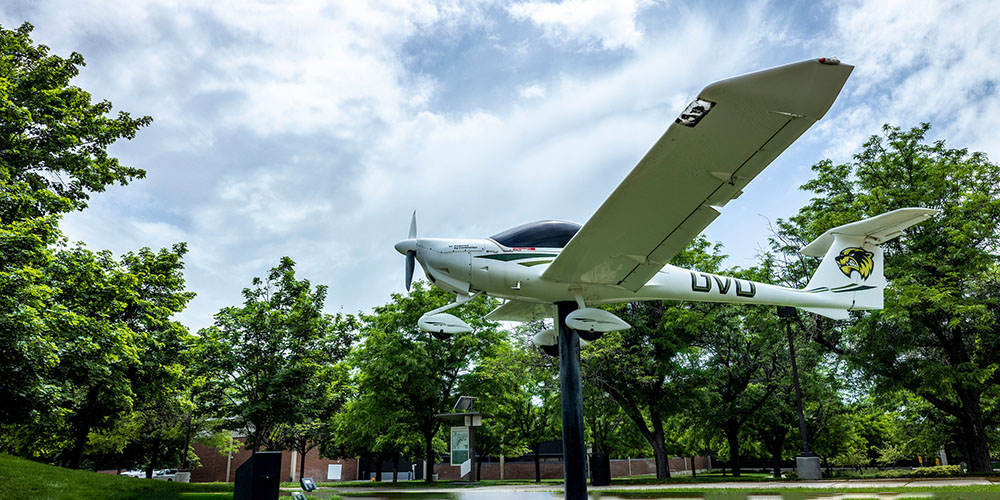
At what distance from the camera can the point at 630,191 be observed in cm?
639

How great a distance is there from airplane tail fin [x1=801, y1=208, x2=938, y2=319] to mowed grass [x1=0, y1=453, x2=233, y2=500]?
1528cm

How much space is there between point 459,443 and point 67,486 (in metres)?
11.4

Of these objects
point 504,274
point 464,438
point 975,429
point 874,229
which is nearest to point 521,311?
point 504,274

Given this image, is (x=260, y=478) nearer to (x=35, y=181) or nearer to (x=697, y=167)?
(x=697, y=167)

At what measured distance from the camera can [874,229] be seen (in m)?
11.8

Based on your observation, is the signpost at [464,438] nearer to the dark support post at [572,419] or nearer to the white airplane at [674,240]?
the white airplane at [674,240]

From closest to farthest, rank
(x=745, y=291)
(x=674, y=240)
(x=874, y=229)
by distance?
(x=674, y=240)
(x=745, y=291)
(x=874, y=229)

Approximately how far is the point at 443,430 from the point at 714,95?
33.3m

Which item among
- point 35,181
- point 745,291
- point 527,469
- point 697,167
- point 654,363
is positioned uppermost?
point 35,181

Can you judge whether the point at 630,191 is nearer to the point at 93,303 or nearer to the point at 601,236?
the point at 601,236

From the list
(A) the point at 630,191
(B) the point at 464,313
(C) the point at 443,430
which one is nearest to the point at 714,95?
(A) the point at 630,191

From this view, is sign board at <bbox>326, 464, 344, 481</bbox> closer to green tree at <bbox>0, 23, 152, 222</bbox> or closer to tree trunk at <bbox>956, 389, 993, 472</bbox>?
green tree at <bbox>0, 23, 152, 222</bbox>

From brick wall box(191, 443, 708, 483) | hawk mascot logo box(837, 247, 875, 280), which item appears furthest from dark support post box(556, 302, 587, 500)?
brick wall box(191, 443, 708, 483)

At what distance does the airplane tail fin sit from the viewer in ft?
37.2
